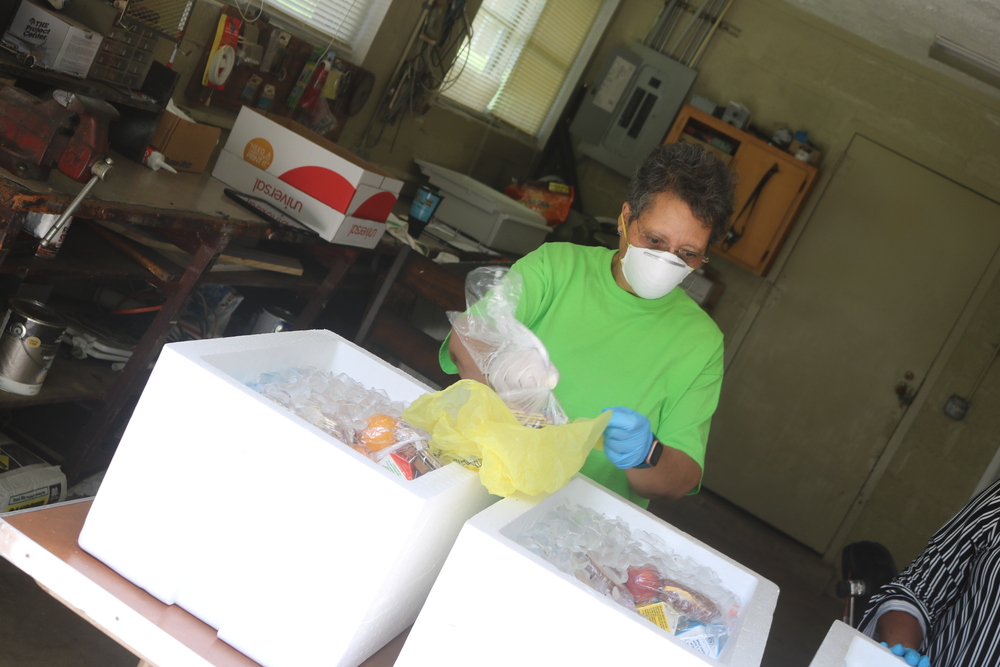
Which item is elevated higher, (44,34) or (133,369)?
(44,34)

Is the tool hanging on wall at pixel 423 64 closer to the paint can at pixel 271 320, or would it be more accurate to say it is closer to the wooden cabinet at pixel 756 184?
the paint can at pixel 271 320

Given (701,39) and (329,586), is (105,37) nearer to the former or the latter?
(329,586)

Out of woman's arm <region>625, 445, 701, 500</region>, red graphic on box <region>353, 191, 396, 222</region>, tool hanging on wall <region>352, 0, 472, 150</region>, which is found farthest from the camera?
tool hanging on wall <region>352, 0, 472, 150</region>

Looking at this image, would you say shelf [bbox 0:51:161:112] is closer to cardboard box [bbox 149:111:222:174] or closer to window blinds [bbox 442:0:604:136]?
cardboard box [bbox 149:111:222:174]

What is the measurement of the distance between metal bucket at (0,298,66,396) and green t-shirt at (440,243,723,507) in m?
1.05

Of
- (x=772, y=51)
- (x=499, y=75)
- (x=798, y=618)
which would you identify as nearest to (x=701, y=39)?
(x=772, y=51)

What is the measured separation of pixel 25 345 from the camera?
202cm

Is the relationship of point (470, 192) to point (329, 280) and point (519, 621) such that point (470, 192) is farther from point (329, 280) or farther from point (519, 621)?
point (519, 621)

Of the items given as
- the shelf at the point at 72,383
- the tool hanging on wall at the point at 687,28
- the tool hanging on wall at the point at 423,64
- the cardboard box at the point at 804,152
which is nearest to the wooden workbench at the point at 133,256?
the shelf at the point at 72,383

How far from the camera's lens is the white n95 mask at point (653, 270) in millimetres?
1615

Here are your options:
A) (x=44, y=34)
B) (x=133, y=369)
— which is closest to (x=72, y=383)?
(x=133, y=369)

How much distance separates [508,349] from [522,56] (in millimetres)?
3769

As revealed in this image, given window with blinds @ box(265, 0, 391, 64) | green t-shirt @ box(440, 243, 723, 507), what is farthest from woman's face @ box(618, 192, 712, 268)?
window with blinds @ box(265, 0, 391, 64)

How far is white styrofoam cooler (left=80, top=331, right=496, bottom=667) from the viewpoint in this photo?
A: 944mm
